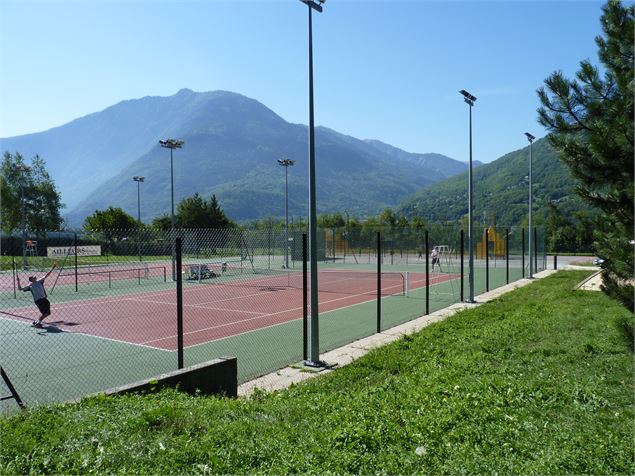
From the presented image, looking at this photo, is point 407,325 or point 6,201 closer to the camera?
point 407,325

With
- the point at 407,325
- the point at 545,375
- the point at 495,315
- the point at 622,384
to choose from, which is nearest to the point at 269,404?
the point at 545,375

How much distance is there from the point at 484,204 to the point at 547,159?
25642 millimetres

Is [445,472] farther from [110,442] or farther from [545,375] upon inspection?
[545,375]

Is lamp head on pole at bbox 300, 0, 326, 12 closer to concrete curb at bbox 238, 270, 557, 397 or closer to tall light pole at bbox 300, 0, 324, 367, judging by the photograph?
tall light pole at bbox 300, 0, 324, 367

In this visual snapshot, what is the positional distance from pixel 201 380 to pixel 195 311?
34.1 feet

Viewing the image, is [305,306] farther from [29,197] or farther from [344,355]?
[29,197]

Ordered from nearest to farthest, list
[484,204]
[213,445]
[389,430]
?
[213,445]
[389,430]
[484,204]

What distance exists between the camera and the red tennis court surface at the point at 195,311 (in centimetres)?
1397

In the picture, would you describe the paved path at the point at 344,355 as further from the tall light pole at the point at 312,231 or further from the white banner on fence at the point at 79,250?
the white banner on fence at the point at 79,250

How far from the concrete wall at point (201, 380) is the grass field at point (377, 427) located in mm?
315

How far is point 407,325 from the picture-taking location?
14.4 metres

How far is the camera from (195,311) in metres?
17.6

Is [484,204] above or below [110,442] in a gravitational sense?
above

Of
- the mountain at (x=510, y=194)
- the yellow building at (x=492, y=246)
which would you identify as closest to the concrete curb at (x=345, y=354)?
the yellow building at (x=492, y=246)
